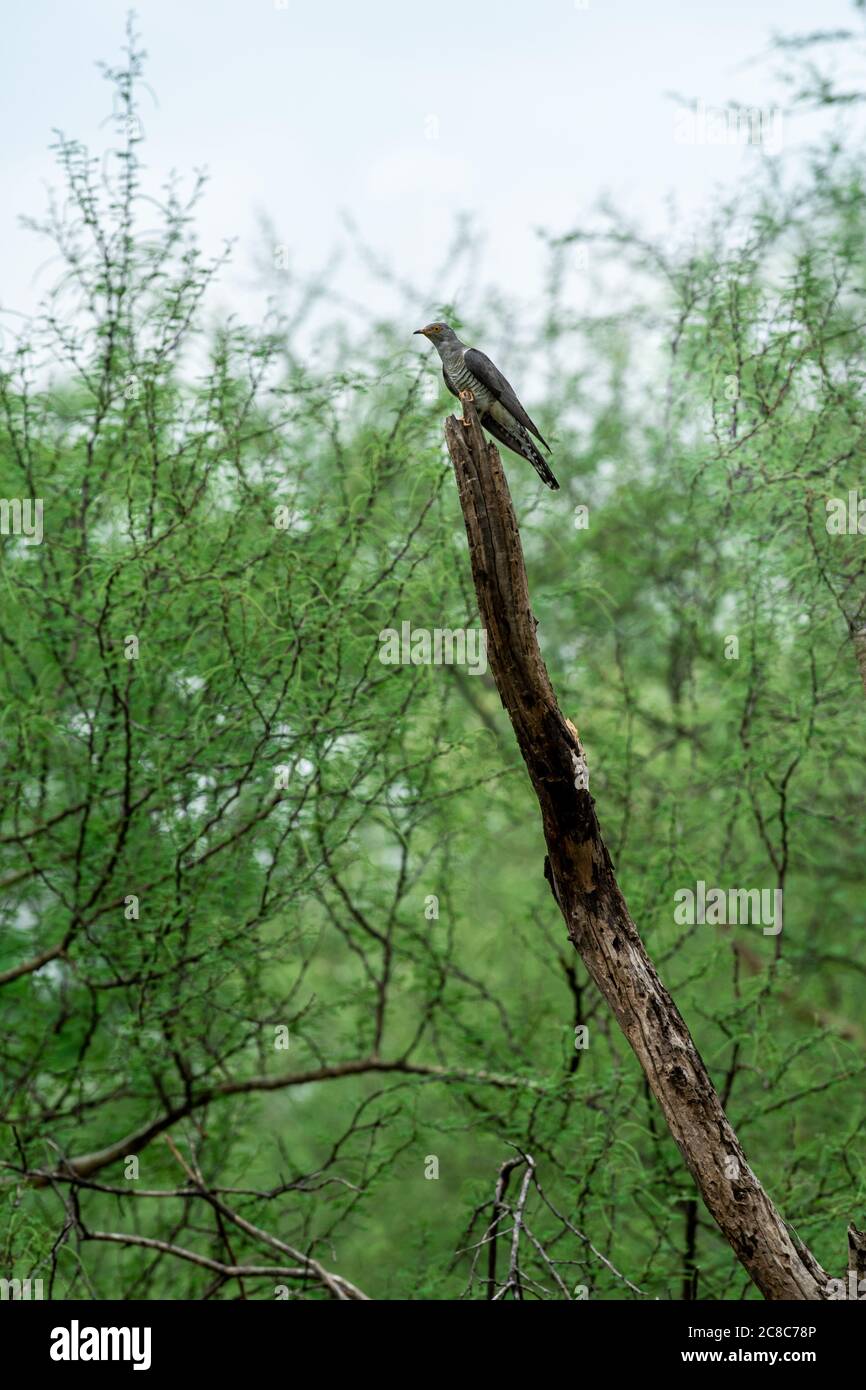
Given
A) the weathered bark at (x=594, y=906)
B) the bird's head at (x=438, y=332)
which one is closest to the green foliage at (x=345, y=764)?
the bird's head at (x=438, y=332)

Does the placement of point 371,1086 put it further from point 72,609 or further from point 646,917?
point 72,609

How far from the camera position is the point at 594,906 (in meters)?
3.77

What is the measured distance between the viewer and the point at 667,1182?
579 centimetres

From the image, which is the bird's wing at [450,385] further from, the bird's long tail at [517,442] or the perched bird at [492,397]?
the bird's long tail at [517,442]

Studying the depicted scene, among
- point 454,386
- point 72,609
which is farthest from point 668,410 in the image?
point 72,609

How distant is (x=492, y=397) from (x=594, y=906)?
2.00 metres

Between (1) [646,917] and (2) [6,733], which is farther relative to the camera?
(1) [646,917]

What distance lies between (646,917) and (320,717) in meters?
1.87

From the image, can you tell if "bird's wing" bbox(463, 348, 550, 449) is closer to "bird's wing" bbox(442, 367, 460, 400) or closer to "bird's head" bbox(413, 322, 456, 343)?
"bird's wing" bbox(442, 367, 460, 400)

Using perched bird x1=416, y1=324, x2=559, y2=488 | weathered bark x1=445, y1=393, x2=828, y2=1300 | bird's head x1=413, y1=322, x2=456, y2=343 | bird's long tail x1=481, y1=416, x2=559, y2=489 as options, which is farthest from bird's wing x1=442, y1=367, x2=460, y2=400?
weathered bark x1=445, y1=393, x2=828, y2=1300

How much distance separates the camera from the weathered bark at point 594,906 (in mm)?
3543

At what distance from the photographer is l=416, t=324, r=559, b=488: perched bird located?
15.9ft

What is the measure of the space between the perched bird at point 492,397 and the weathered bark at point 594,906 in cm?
117

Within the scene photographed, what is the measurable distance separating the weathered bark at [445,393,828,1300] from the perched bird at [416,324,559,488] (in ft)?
3.83
